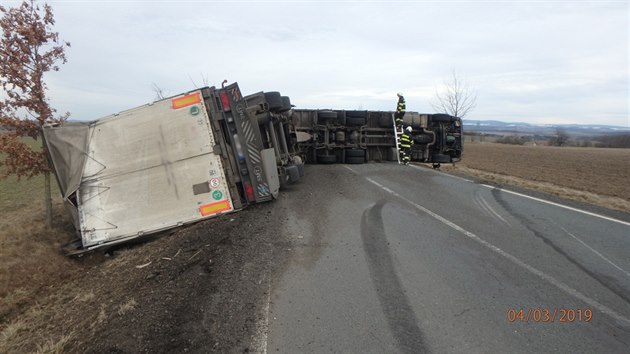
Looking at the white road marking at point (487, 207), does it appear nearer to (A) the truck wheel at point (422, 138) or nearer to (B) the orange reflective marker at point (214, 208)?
(B) the orange reflective marker at point (214, 208)

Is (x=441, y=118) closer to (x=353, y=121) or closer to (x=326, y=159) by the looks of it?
(x=353, y=121)

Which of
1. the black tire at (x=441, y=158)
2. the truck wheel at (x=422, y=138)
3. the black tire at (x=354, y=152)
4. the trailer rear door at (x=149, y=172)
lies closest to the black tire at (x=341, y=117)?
the black tire at (x=354, y=152)

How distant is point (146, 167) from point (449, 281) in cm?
489

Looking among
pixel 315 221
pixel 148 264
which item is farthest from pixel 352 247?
pixel 148 264

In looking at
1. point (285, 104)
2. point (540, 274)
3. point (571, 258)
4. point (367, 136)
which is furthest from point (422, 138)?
point (540, 274)

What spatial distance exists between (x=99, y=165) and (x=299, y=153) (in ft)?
20.5

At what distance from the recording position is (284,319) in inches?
126

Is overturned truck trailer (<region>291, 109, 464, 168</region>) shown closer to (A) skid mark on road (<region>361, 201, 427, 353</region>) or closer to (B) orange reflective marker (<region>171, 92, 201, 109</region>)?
(B) orange reflective marker (<region>171, 92, 201, 109</region>)

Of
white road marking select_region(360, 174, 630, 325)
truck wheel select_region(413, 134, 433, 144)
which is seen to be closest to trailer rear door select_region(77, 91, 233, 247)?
white road marking select_region(360, 174, 630, 325)

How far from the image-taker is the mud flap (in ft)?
22.1

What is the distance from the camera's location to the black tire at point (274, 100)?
27.6ft

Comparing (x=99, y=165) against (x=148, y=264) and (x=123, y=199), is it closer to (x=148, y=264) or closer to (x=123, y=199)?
(x=123, y=199)
